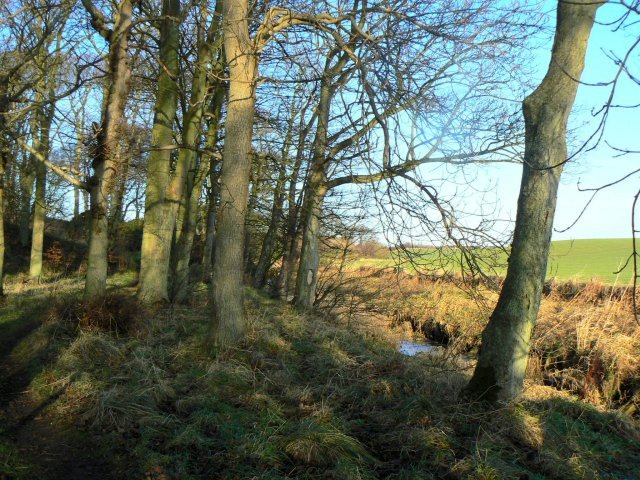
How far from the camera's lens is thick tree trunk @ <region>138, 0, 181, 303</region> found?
1088cm

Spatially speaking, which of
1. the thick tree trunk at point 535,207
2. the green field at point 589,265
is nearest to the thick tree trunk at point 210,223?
the green field at point 589,265

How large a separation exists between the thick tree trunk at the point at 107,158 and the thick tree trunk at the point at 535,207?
6.79 meters

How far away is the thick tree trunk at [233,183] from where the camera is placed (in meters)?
7.43

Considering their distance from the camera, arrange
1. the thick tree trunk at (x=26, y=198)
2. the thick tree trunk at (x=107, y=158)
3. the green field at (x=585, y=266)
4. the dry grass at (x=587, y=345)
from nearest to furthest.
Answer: the thick tree trunk at (x=107, y=158) < the dry grass at (x=587, y=345) < the green field at (x=585, y=266) < the thick tree trunk at (x=26, y=198)

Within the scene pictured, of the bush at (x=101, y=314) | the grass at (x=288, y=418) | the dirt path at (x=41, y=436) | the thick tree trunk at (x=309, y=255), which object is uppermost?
the thick tree trunk at (x=309, y=255)

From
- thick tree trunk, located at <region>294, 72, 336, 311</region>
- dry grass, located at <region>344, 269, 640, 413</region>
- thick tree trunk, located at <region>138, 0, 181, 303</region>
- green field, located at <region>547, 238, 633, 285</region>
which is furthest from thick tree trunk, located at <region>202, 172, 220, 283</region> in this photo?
green field, located at <region>547, 238, 633, 285</region>

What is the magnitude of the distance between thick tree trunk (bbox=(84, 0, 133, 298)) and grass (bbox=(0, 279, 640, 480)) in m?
1.28

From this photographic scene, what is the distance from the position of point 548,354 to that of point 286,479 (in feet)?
28.9

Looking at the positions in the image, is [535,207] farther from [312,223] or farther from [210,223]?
[210,223]

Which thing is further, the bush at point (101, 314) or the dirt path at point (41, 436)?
the bush at point (101, 314)

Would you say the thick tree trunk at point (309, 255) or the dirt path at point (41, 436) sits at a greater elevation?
the thick tree trunk at point (309, 255)

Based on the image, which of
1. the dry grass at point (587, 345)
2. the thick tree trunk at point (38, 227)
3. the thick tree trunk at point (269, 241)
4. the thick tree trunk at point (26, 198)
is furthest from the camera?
the thick tree trunk at point (26, 198)

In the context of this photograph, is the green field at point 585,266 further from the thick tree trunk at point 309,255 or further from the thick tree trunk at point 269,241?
the thick tree trunk at point 269,241

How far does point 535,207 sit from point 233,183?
4.12m
